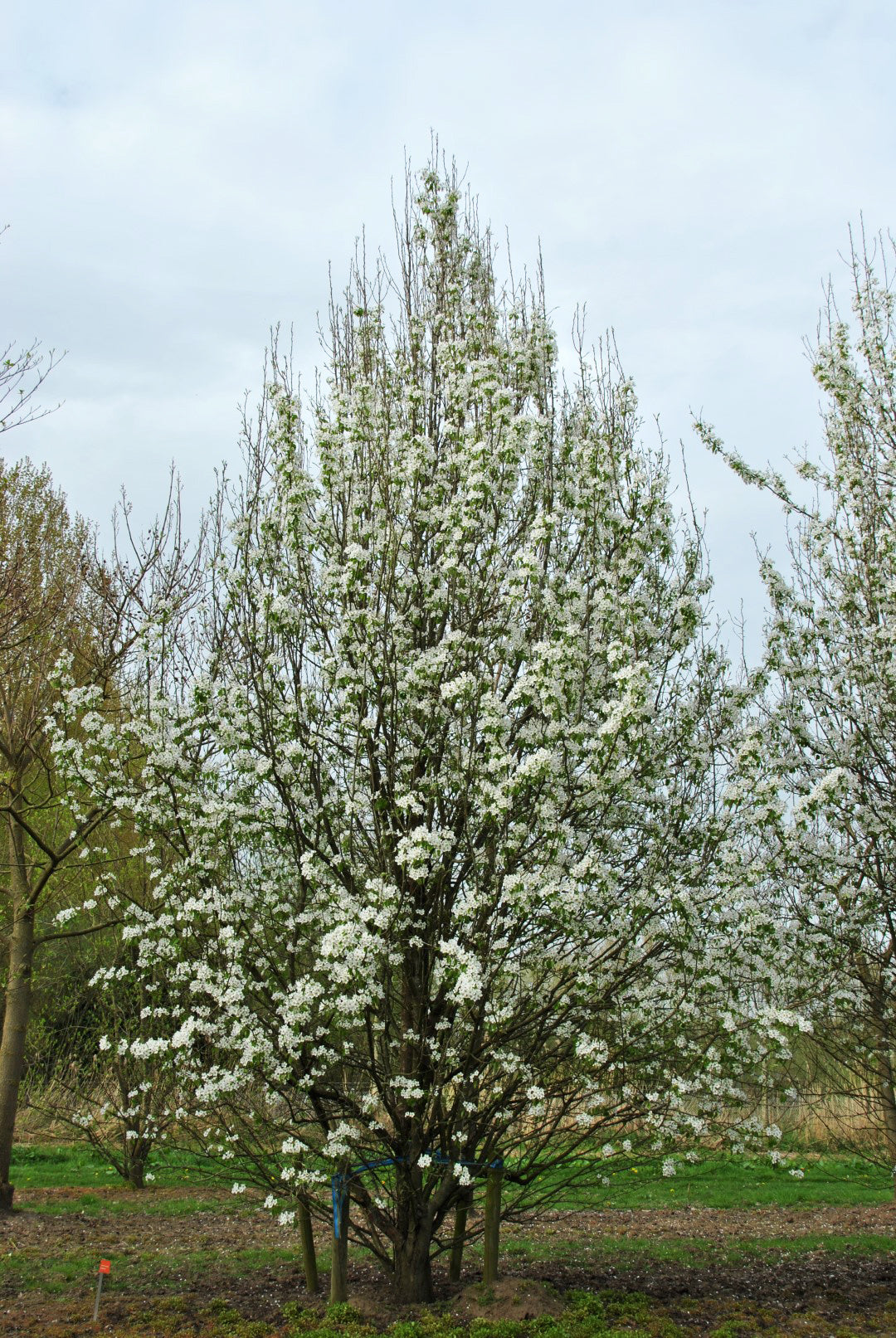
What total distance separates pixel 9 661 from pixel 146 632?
4249 mm

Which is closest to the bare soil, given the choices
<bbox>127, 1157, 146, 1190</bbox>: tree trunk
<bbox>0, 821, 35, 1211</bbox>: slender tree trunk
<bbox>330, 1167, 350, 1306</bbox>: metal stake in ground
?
<bbox>330, 1167, 350, 1306</bbox>: metal stake in ground

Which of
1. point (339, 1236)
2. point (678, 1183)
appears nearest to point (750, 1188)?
point (678, 1183)

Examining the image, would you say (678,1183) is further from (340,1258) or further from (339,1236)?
(339,1236)

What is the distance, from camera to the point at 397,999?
8.05 m

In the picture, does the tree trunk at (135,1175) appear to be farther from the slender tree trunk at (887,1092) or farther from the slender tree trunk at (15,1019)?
the slender tree trunk at (887,1092)

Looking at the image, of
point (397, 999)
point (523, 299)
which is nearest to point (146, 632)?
point (397, 999)

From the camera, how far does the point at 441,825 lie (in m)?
8.02

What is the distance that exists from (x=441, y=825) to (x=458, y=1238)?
336 cm

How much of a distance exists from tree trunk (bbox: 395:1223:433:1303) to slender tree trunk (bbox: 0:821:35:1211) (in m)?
6.15

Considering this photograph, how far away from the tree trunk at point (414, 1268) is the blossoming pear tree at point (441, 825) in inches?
1.0

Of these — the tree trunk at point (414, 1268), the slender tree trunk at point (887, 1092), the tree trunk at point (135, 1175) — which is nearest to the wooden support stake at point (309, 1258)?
the tree trunk at point (414, 1268)

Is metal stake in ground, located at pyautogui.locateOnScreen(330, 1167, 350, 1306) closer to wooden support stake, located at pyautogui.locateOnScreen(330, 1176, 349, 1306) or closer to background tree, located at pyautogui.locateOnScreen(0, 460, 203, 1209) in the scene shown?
wooden support stake, located at pyautogui.locateOnScreen(330, 1176, 349, 1306)

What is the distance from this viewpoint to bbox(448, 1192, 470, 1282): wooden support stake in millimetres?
8084

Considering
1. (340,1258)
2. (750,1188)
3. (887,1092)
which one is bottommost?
(750,1188)
